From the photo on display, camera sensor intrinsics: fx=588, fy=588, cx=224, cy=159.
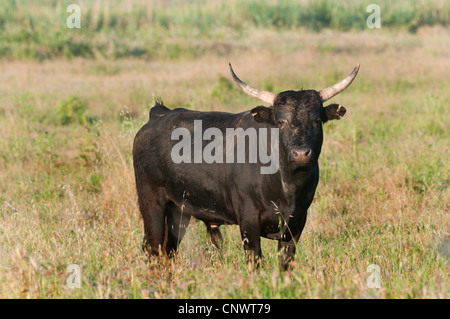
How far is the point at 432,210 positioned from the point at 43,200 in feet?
15.8

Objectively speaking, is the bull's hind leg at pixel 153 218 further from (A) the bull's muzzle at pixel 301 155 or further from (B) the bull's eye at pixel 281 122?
(A) the bull's muzzle at pixel 301 155

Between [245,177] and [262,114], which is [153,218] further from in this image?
[262,114]

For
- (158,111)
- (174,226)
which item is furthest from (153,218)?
(158,111)

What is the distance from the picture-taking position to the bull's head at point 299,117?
468 centimetres

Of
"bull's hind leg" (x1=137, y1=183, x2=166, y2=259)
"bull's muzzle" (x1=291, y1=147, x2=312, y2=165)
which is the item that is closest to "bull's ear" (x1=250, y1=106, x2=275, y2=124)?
"bull's muzzle" (x1=291, y1=147, x2=312, y2=165)

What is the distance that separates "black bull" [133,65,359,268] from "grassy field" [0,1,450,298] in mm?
297

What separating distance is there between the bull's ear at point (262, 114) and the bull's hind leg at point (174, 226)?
1.42 meters

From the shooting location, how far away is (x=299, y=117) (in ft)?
16.0

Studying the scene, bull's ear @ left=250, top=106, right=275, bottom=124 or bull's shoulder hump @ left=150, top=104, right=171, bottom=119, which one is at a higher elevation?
bull's ear @ left=250, top=106, right=275, bottom=124

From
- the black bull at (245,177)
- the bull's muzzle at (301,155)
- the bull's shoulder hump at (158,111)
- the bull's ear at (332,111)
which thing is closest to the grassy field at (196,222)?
the black bull at (245,177)

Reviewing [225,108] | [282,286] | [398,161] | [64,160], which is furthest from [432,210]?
[225,108]

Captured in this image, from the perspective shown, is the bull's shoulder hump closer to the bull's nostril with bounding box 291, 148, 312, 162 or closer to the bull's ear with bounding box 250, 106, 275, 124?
the bull's ear with bounding box 250, 106, 275, 124

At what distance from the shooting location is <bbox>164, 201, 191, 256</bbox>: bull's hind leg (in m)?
6.02

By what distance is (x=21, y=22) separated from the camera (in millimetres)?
24625
